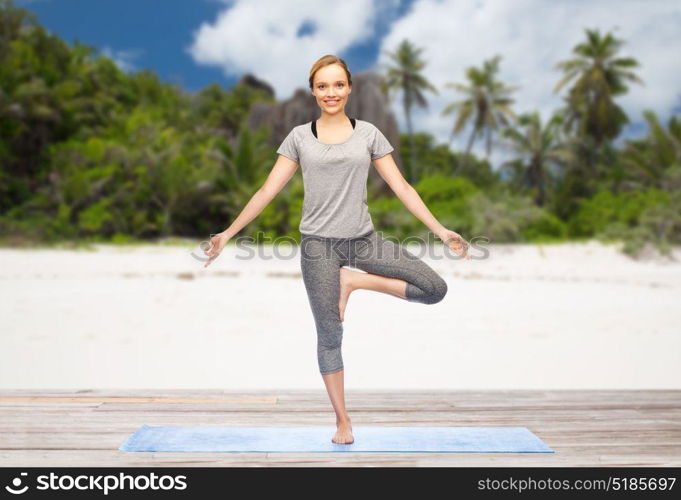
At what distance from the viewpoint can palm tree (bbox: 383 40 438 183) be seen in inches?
1099

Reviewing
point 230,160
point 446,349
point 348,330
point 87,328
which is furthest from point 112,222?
point 446,349

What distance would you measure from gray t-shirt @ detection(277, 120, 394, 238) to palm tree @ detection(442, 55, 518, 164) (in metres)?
26.1

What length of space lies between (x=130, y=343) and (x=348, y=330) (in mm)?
2765

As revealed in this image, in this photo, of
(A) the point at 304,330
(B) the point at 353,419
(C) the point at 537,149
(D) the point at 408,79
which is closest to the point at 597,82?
(C) the point at 537,149

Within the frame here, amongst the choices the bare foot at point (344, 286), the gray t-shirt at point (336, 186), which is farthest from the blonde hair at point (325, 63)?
the bare foot at point (344, 286)

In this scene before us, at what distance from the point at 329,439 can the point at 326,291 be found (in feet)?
2.17

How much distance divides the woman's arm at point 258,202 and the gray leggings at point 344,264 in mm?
235

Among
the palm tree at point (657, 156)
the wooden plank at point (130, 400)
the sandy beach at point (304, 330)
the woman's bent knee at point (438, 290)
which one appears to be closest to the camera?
the woman's bent knee at point (438, 290)

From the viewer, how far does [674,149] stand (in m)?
21.4

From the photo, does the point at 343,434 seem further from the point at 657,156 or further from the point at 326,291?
the point at 657,156

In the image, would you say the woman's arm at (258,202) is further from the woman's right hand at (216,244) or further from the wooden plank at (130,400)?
the wooden plank at (130,400)

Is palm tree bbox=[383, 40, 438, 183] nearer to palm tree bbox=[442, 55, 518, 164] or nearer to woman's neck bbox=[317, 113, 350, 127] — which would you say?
palm tree bbox=[442, 55, 518, 164]

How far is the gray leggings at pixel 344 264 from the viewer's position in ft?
8.66

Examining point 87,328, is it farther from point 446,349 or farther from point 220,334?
point 446,349
